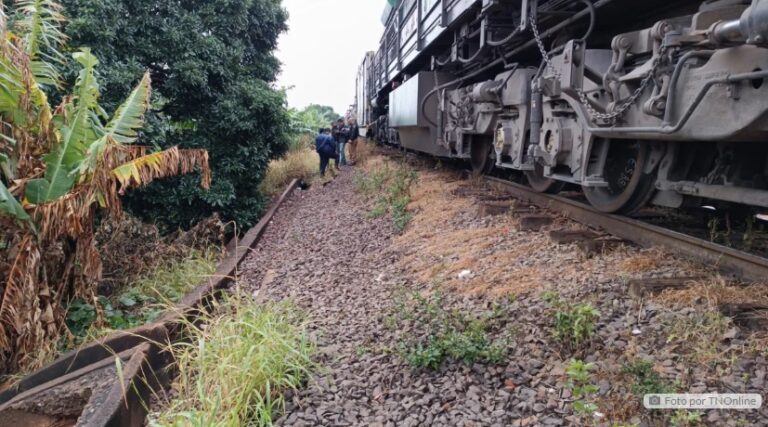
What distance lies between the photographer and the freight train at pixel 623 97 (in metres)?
3.00

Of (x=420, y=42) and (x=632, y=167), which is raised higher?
(x=420, y=42)

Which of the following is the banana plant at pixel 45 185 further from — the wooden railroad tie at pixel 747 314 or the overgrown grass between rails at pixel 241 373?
the wooden railroad tie at pixel 747 314

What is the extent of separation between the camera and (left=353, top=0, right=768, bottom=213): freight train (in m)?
3.00

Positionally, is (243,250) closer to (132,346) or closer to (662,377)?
(132,346)

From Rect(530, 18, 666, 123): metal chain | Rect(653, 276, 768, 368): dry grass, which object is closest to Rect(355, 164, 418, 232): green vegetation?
Rect(530, 18, 666, 123): metal chain

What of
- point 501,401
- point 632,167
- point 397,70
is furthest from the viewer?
point 397,70

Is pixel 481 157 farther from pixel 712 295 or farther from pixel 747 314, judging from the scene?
pixel 747 314

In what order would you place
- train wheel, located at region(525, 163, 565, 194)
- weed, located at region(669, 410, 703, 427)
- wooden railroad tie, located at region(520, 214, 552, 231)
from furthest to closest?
train wheel, located at region(525, 163, 565, 194) → wooden railroad tie, located at region(520, 214, 552, 231) → weed, located at region(669, 410, 703, 427)

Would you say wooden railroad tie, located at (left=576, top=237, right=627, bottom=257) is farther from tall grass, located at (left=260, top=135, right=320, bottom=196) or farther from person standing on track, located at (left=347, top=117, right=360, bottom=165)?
person standing on track, located at (left=347, top=117, right=360, bottom=165)

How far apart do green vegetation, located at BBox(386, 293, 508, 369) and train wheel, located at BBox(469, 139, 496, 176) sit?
4650 mm

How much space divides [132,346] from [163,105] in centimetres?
647

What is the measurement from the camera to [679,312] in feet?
9.45

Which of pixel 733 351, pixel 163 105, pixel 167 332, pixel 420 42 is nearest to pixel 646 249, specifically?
pixel 733 351

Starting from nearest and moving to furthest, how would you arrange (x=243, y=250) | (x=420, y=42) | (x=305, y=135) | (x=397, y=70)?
1. (x=243, y=250)
2. (x=420, y=42)
3. (x=397, y=70)
4. (x=305, y=135)
